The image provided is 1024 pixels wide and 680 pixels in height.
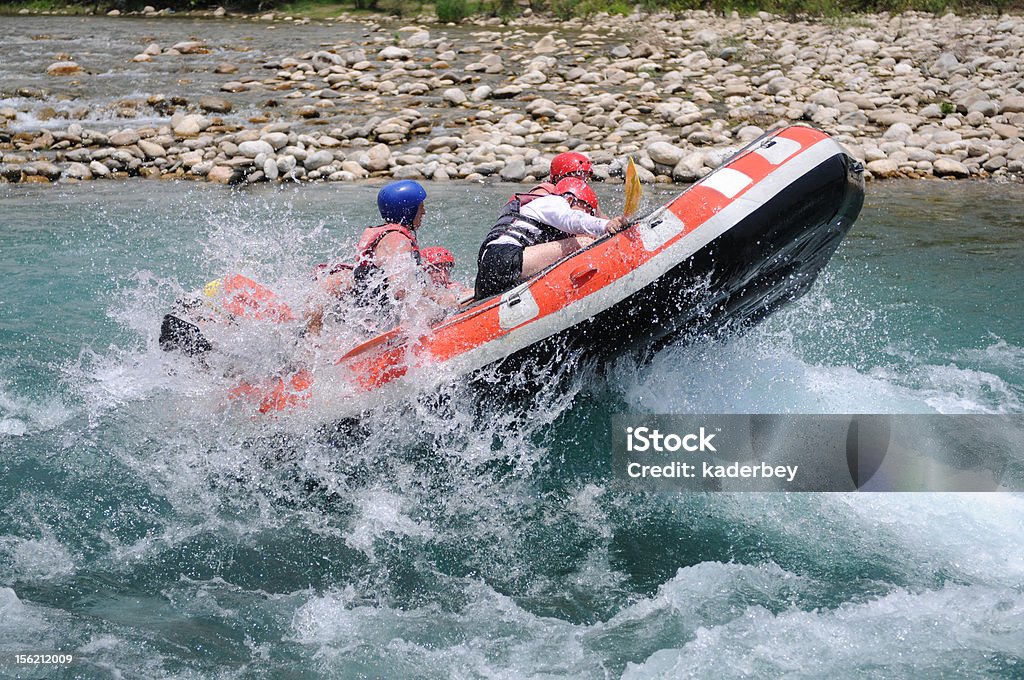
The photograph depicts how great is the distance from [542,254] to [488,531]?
1.63 m

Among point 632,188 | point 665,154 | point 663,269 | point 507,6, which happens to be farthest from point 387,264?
point 507,6

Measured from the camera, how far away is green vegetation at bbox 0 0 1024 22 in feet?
63.8

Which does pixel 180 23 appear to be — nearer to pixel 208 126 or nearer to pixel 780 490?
pixel 208 126

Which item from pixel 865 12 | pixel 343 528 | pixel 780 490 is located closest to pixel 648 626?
pixel 780 490

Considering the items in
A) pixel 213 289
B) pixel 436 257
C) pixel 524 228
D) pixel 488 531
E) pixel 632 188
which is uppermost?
pixel 632 188

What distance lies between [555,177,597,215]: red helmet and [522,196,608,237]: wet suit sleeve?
10cm

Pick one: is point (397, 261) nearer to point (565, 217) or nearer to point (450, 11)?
point (565, 217)

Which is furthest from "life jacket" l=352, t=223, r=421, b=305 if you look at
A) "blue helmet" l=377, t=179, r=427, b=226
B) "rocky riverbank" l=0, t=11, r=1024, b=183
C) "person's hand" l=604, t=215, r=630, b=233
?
"rocky riverbank" l=0, t=11, r=1024, b=183

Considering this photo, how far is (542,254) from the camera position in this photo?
5535mm

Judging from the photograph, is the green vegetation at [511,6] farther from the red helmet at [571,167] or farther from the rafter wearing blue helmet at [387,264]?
the rafter wearing blue helmet at [387,264]

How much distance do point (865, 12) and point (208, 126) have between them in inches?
529

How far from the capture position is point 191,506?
200 inches

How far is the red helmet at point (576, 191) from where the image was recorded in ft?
18.5

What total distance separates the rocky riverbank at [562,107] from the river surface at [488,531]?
481 cm
